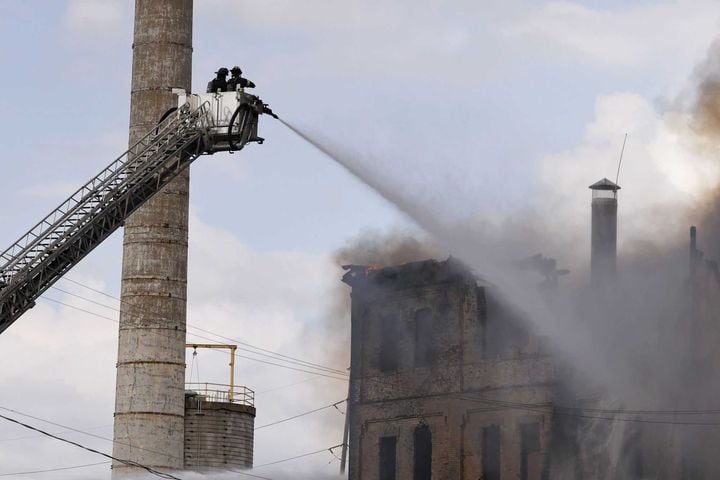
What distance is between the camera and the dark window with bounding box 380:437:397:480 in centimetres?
5519

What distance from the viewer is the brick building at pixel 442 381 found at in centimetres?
5197

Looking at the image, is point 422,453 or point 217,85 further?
point 422,453

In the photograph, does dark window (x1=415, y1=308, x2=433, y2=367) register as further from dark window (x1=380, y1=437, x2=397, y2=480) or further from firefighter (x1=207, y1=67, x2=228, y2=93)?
firefighter (x1=207, y1=67, x2=228, y2=93)

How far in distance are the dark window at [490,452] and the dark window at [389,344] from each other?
439 cm

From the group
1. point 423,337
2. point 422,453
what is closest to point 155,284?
point 423,337

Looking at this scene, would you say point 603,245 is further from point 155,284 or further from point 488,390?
point 155,284

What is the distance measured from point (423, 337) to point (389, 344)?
1557 millimetres

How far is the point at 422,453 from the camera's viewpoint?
5450 cm

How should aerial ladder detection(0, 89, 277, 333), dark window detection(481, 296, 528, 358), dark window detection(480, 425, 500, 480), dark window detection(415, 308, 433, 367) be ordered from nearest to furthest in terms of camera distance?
aerial ladder detection(0, 89, 277, 333), dark window detection(481, 296, 528, 358), dark window detection(480, 425, 500, 480), dark window detection(415, 308, 433, 367)

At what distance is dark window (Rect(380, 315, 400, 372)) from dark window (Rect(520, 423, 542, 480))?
582 centimetres

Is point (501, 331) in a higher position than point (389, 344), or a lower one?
lower

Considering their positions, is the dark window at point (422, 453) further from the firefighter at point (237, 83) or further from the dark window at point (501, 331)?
the firefighter at point (237, 83)

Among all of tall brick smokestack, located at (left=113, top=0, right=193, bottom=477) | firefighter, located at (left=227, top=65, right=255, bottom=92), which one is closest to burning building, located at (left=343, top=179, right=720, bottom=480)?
tall brick smokestack, located at (left=113, top=0, right=193, bottom=477)

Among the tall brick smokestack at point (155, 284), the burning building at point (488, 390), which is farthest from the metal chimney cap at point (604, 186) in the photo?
the tall brick smokestack at point (155, 284)
